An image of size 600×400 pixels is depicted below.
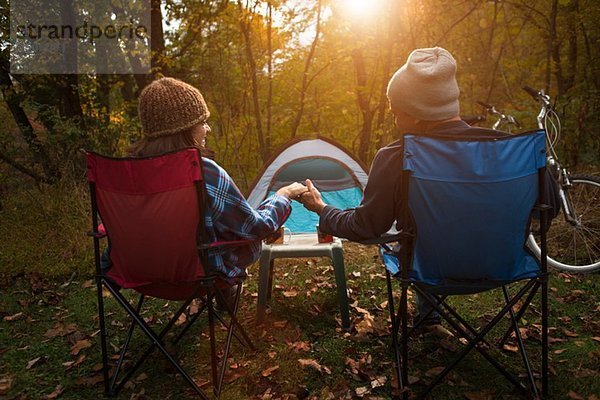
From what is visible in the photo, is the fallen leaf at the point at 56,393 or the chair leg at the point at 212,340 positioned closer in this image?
the chair leg at the point at 212,340

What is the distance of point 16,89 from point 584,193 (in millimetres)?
6886

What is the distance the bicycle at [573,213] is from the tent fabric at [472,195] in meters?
1.99

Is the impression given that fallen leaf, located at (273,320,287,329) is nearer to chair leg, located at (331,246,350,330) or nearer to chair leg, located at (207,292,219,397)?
chair leg, located at (331,246,350,330)

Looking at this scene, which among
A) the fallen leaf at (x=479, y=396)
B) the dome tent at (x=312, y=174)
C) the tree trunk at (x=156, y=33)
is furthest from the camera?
the tree trunk at (x=156, y=33)

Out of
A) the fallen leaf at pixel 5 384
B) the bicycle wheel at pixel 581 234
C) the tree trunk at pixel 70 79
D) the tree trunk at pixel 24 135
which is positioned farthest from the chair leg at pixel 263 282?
the tree trunk at pixel 70 79

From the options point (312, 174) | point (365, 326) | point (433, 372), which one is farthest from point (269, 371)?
point (312, 174)

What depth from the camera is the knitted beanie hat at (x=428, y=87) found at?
2.04 m

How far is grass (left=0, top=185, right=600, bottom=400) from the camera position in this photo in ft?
7.80

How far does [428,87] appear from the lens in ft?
6.73

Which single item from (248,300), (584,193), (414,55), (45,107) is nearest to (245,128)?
(45,107)

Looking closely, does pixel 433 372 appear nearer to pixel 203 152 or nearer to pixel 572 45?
pixel 203 152

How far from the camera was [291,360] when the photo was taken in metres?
2.63

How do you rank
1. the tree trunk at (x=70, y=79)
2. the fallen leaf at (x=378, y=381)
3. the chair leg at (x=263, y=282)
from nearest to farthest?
the fallen leaf at (x=378, y=381) < the chair leg at (x=263, y=282) < the tree trunk at (x=70, y=79)

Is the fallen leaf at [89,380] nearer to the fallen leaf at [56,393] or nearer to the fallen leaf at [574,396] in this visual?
the fallen leaf at [56,393]
